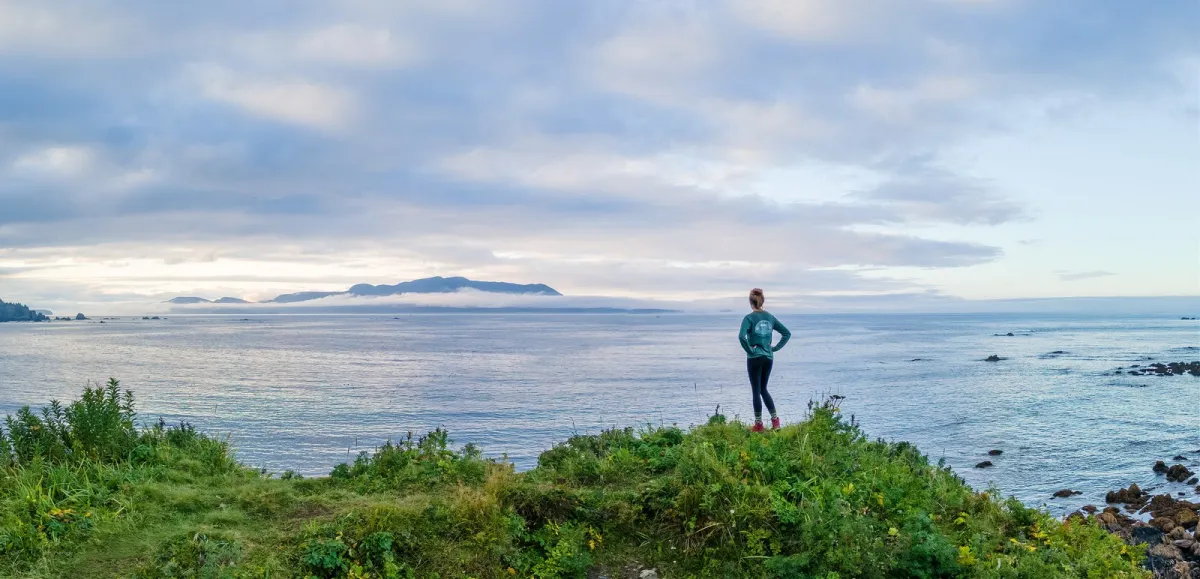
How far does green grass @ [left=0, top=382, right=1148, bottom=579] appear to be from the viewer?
761cm

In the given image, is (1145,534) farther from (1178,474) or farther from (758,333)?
(758,333)

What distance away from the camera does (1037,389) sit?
181 feet

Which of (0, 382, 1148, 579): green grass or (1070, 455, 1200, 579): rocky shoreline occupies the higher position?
(0, 382, 1148, 579): green grass

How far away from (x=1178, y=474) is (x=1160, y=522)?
9708 mm

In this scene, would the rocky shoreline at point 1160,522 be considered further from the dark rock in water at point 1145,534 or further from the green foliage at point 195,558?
the green foliage at point 195,558

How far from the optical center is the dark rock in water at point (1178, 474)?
26.2 m

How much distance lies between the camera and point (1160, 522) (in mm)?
18984

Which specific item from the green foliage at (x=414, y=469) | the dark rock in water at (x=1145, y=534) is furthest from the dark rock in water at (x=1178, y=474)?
the green foliage at (x=414, y=469)

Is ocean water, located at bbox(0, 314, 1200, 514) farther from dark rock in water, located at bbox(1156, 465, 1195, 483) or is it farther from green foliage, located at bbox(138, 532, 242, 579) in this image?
green foliage, located at bbox(138, 532, 242, 579)

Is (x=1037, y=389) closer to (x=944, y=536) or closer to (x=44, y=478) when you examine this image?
(x=944, y=536)

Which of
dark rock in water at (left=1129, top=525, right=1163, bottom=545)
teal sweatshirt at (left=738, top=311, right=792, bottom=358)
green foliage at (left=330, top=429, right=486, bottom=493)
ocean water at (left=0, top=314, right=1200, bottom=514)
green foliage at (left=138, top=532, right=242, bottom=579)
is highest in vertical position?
teal sweatshirt at (left=738, top=311, right=792, bottom=358)

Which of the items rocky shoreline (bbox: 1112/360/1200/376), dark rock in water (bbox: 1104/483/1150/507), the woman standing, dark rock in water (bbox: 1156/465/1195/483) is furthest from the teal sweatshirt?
rocky shoreline (bbox: 1112/360/1200/376)

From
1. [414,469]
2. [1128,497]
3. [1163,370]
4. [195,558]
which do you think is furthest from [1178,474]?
[1163,370]

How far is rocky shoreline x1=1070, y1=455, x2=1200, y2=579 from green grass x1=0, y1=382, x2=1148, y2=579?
9.51ft
